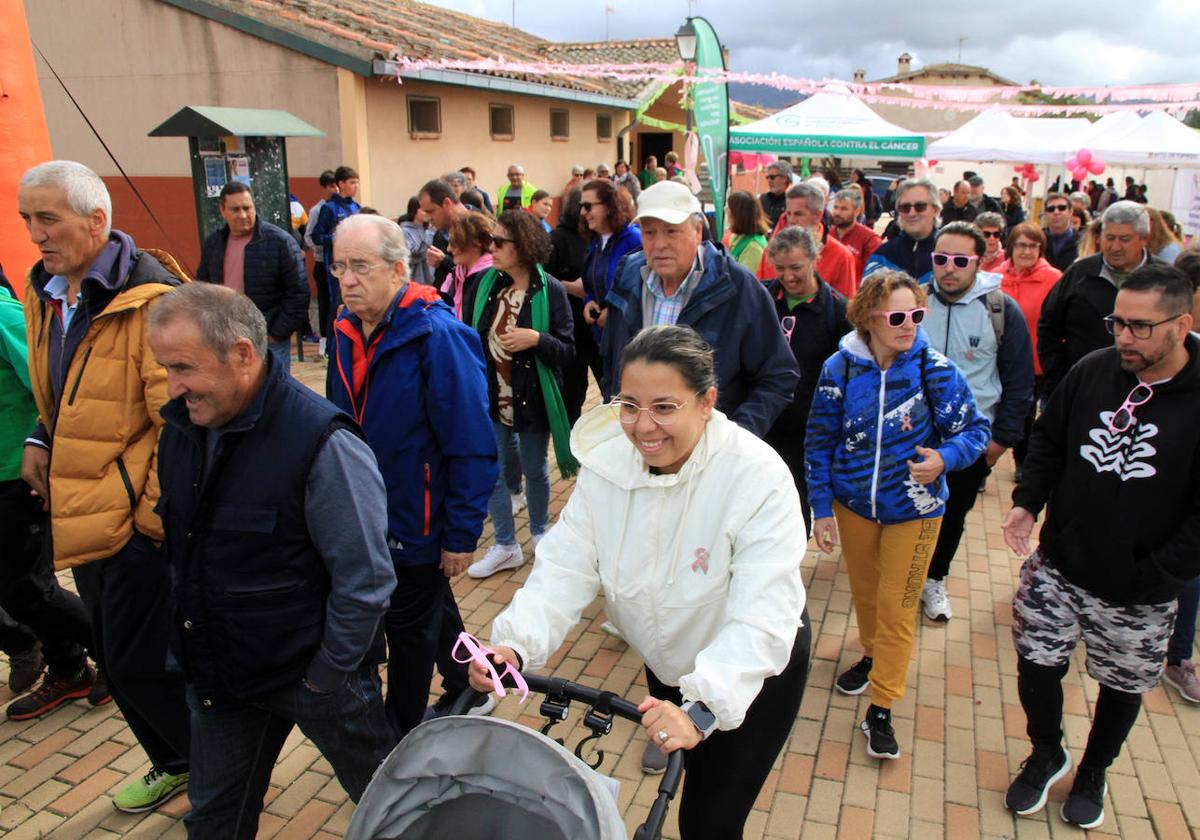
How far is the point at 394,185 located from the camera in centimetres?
1265

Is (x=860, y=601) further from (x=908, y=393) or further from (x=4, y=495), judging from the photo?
(x=4, y=495)

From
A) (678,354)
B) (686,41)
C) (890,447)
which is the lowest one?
(890,447)

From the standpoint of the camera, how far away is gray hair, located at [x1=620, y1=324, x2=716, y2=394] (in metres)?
2.05

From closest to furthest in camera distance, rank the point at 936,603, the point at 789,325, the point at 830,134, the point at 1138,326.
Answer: the point at 1138,326, the point at 789,325, the point at 936,603, the point at 830,134

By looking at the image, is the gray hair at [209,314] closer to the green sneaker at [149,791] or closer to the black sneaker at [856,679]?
the green sneaker at [149,791]

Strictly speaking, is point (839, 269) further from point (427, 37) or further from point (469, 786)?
point (427, 37)

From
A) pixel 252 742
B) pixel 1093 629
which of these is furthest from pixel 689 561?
pixel 1093 629

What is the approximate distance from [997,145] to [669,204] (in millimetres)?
12978

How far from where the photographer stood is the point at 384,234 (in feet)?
9.87

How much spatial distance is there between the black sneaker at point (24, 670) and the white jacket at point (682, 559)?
3.13 meters

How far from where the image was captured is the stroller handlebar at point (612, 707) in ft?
5.69

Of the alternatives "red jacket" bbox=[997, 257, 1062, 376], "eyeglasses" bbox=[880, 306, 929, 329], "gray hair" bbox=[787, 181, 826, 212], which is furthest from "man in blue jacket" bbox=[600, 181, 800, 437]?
"red jacket" bbox=[997, 257, 1062, 376]

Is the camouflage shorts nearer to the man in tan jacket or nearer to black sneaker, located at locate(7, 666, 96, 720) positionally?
the man in tan jacket

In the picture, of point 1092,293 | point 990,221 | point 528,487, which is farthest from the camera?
point 990,221
